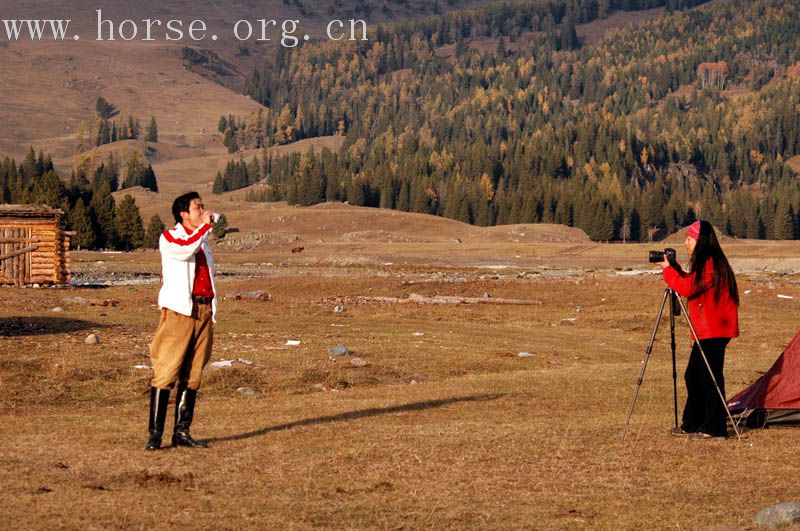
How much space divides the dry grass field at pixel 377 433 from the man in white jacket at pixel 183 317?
60cm

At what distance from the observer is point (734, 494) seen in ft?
40.7

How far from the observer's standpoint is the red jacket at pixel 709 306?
16141mm

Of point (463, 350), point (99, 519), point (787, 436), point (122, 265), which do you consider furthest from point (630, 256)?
point (99, 519)

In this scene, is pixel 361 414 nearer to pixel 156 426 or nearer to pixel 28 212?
pixel 156 426

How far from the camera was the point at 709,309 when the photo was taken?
53.1 ft

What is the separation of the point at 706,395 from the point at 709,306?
1244mm

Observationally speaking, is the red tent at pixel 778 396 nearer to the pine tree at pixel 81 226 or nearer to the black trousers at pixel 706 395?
the black trousers at pixel 706 395

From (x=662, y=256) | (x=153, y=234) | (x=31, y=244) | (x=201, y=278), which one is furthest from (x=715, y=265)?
(x=153, y=234)

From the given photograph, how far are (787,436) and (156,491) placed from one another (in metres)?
8.99

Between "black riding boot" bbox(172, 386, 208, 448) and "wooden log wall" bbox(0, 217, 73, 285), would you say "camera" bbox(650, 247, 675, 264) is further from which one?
"wooden log wall" bbox(0, 217, 73, 285)

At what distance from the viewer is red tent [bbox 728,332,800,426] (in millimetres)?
16938

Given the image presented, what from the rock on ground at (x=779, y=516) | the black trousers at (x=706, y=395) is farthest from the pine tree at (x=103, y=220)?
the rock on ground at (x=779, y=516)

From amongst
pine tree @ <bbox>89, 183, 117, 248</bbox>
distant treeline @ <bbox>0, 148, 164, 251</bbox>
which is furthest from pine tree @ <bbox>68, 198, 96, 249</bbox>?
pine tree @ <bbox>89, 183, 117, 248</bbox>

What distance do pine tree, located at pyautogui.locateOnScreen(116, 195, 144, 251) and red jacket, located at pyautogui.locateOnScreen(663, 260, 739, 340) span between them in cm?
12921
